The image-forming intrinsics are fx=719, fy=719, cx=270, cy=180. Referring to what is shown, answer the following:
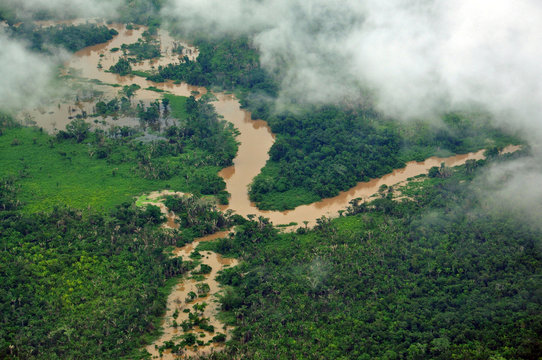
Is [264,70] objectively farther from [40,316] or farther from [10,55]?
[40,316]

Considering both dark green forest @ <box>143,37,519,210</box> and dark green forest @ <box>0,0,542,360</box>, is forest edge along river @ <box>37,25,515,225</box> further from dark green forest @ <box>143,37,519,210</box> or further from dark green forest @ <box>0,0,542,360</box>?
dark green forest @ <box>0,0,542,360</box>

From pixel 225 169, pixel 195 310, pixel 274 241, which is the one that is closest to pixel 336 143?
pixel 225 169

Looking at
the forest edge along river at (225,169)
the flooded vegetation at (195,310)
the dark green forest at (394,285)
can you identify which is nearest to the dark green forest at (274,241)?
the dark green forest at (394,285)

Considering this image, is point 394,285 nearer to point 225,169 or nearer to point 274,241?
point 274,241

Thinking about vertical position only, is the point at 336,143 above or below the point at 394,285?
above

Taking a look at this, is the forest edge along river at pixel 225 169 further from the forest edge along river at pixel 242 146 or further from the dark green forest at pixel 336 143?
the dark green forest at pixel 336 143

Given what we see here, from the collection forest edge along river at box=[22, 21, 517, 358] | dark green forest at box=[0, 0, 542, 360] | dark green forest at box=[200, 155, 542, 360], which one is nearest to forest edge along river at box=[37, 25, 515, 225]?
forest edge along river at box=[22, 21, 517, 358]
